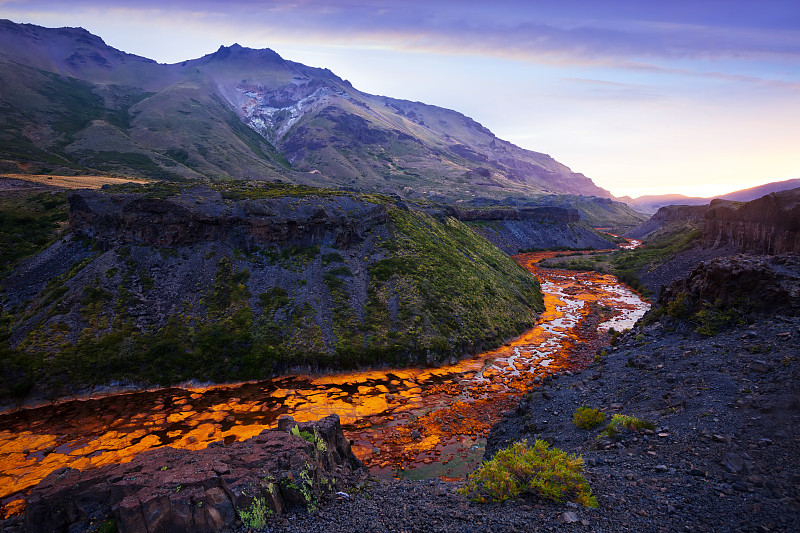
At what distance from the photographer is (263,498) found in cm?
1340

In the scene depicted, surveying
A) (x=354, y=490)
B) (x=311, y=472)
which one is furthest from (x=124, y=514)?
(x=354, y=490)

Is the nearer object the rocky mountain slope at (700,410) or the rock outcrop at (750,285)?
the rocky mountain slope at (700,410)

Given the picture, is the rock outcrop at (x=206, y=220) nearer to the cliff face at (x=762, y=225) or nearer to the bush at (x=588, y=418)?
the bush at (x=588, y=418)

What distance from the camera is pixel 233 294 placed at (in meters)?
40.7

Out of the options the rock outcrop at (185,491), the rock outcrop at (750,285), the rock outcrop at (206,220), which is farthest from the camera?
the rock outcrop at (206,220)

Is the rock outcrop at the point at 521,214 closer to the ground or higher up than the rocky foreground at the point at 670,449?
higher up

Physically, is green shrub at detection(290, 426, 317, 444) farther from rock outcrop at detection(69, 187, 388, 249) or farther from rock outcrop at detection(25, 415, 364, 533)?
rock outcrop at detection(69, 187, 388, 249)

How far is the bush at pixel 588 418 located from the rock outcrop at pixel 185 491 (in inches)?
539

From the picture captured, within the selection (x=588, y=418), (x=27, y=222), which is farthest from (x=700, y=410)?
(x=27, y=222)

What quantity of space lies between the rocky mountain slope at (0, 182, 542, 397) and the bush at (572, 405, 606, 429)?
17376 mm

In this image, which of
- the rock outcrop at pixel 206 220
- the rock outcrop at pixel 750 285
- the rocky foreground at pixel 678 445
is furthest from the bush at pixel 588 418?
the rock outcrop at pixel 206 220

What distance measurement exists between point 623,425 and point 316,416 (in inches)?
802

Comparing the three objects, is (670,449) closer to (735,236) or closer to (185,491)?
(185,491)

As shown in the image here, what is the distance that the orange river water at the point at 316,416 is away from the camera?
→ 22938 millimetres
